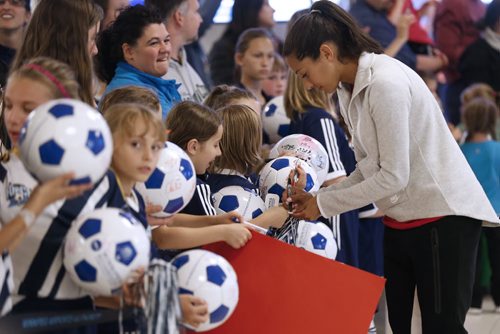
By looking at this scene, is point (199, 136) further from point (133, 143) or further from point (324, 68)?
point (133, 143)

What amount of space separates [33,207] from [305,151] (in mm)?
2131

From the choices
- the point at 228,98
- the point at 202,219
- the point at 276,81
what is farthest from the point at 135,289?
the point at 276,81

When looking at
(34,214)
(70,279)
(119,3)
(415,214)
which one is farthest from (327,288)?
(119,3)

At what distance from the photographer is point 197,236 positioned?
10.6 ft

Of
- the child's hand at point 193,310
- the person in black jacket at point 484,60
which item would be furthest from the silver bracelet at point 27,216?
the person in black jacket at point 484,60

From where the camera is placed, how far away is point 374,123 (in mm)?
3420

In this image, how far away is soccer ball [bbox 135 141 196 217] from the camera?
318cm

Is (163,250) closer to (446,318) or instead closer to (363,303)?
(363,303)

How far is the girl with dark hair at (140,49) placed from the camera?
4.41 metres

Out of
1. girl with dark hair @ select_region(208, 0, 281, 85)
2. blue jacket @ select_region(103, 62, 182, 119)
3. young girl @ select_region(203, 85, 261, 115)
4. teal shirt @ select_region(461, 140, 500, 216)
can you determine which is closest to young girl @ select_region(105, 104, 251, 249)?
blue jacket @ select_region(103, 62, 182, 119)

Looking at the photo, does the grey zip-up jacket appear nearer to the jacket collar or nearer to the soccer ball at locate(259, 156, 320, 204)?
the soccer ball at locate(259, 156, 320, 204)

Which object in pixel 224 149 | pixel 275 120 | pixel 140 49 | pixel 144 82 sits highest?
pixel 140 49

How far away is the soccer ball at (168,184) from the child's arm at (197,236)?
7cm

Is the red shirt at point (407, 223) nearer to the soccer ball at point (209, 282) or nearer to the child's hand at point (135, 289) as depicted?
the soccer ball at point (209, 282)
